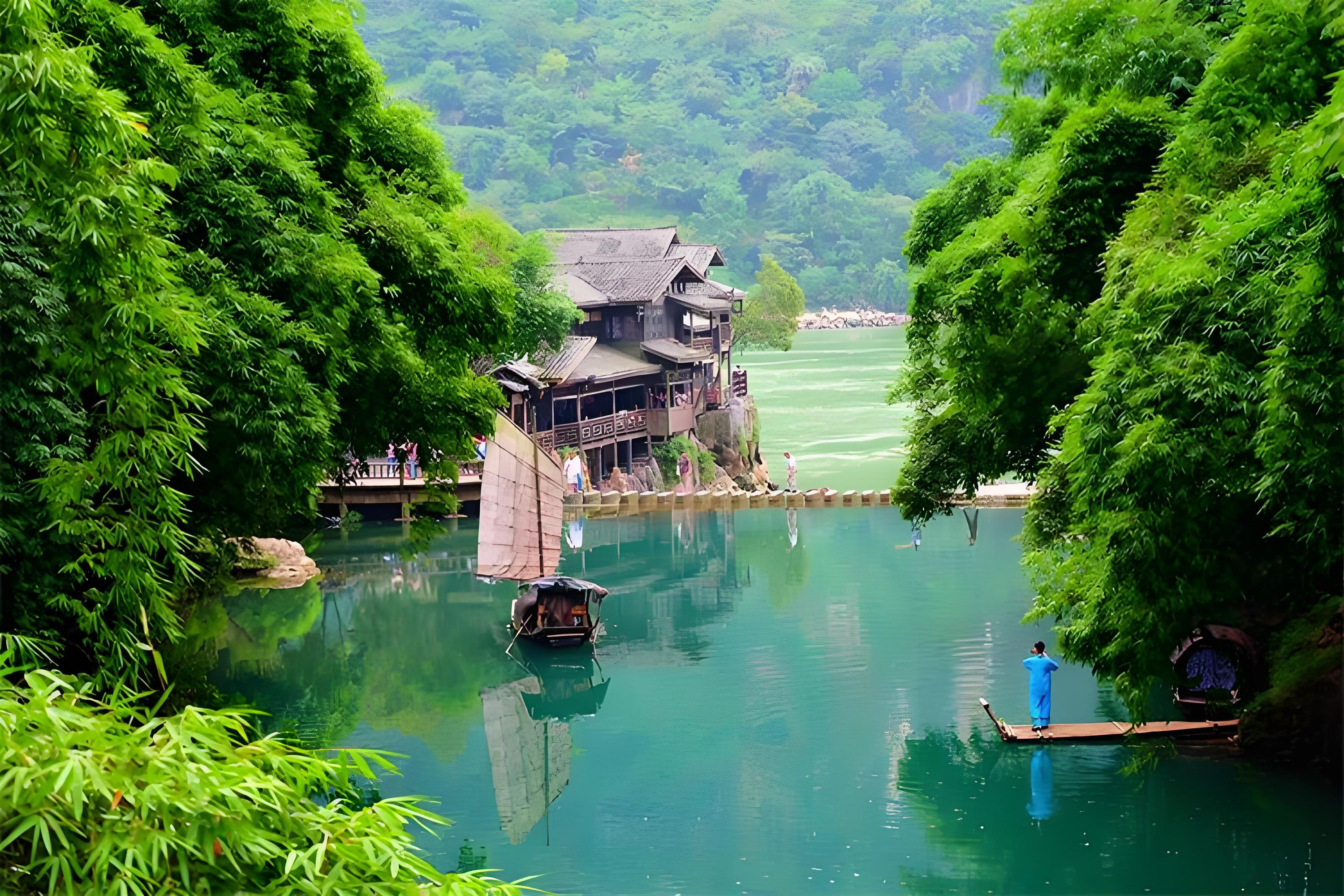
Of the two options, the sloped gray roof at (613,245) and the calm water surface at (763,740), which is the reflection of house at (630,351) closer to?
the sloped gray roof at (613,245)

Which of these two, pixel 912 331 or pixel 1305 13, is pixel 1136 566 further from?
pixel 912 331

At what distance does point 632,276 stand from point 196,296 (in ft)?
93.6

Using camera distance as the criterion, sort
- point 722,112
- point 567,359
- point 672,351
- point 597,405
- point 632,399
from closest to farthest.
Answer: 1. point 567,359
2. point 597,405
3. point 632,399
4. point 672,351
5. point 722,112

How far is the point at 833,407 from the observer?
5625 centimetres

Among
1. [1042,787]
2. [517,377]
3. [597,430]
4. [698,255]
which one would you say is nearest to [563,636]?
[1042,787]

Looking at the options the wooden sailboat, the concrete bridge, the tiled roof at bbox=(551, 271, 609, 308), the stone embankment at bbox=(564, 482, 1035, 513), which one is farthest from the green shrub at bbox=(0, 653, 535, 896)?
the tiled roof at bbox=(551, 271, 609, 308)

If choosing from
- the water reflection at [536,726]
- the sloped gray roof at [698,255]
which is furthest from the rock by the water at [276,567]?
the sloped gray roof at [698,255]

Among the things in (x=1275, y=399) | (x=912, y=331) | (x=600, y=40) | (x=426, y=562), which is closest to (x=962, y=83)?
(x=600, y=40)

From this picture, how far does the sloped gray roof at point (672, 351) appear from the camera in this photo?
35.5 m

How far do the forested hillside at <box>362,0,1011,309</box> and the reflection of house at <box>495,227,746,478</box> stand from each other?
1500 inches

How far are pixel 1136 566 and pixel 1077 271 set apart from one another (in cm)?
377

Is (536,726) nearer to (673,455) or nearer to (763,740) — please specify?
(763,740)

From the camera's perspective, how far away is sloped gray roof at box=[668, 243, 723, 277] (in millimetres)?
38688

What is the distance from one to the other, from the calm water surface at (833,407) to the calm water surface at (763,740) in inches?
647
